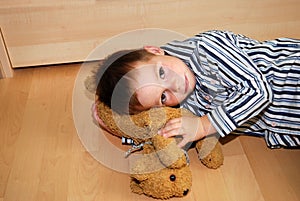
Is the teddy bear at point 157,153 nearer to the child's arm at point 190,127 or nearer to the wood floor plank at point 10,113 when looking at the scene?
the child's arm at point 190,127

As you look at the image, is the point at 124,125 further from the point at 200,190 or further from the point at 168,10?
the point at 168,10

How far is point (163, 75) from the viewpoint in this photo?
2.98 ft

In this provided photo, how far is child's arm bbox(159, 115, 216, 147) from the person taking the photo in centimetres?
91

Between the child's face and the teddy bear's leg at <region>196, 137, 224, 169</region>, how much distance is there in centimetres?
12

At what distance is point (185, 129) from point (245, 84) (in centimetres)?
17

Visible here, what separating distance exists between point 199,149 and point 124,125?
197 mm

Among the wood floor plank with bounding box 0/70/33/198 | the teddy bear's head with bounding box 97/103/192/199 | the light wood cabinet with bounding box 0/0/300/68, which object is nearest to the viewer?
the teddy bear's head with bounding box 97/103/192/199

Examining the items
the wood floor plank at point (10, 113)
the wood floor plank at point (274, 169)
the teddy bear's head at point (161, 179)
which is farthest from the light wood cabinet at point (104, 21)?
the teddy bear's head at point (161, 179)

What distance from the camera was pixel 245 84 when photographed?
0.89 metres

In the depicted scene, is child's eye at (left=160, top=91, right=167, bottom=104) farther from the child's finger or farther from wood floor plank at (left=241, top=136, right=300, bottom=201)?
wood floor plank at (left=241, top=136, right=300, bottom=201)

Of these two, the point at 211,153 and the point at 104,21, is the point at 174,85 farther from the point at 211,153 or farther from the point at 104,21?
the point at 104,21

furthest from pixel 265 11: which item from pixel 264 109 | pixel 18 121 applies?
pixel 18 121

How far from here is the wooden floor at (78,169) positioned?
0.91 m

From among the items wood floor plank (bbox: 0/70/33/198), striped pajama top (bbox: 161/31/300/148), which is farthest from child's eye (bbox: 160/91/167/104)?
wood floor plank (bbox: 0/70/33/198)
